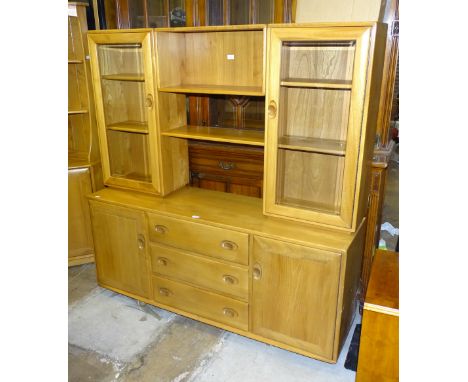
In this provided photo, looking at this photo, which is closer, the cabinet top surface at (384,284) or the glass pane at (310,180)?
the cabinet top surface at (384,284)

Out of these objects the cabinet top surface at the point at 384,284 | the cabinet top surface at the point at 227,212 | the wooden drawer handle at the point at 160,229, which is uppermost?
the cabinet top surface at the point at 227,212

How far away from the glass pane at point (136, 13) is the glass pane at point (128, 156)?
2.51 feet

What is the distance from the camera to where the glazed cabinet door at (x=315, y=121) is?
5.45 ft

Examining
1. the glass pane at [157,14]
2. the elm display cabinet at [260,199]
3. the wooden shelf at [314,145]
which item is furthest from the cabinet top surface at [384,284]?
the glass pane at [157,14]

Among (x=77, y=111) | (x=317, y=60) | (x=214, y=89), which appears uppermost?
(x=317, y=60)

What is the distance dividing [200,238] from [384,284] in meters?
0.95

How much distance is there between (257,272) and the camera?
2.00m

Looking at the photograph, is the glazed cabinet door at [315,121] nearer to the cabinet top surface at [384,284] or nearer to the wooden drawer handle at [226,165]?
the cabinet top surface at [384,284]

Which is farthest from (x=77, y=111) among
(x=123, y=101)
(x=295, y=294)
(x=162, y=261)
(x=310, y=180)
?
(x=295, y=294)

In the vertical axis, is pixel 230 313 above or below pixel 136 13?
below

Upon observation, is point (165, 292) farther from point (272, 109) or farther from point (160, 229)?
point (272, 109)

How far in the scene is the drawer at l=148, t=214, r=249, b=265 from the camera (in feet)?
6.59
